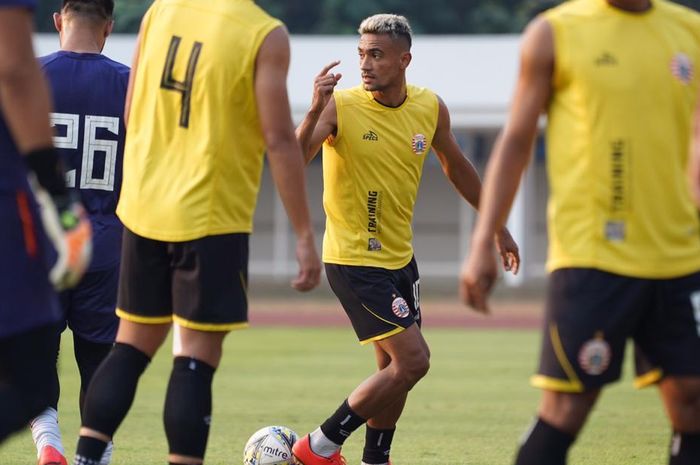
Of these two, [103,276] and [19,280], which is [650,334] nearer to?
[19,280]

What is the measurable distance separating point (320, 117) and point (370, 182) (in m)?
0.46

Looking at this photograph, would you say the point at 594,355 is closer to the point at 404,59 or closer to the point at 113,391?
the point at 113,391

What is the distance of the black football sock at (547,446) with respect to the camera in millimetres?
5012

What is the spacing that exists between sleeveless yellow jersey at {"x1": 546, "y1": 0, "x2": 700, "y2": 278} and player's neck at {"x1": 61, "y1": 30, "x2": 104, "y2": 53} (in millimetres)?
3001

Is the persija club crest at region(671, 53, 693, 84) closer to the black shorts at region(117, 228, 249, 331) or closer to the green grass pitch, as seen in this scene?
the black shorts at region(117, 228, 249, 331)

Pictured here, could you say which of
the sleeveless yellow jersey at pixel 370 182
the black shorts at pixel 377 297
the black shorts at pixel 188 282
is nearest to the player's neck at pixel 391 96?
the sleeveless yellow jersey at pixel 370 182

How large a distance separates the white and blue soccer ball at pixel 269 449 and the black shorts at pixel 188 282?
215cm

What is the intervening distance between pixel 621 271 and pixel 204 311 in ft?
5.57

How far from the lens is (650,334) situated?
5074 millimetres

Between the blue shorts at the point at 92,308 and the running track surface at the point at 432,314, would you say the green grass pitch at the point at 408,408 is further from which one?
the running track surface at the point at 432,314

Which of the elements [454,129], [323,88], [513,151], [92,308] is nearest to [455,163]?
[323,88]

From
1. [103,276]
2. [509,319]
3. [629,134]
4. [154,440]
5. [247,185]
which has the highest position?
[629,134]

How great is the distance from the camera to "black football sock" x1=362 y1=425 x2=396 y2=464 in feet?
25.5

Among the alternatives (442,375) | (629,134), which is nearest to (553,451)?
(629,134)
